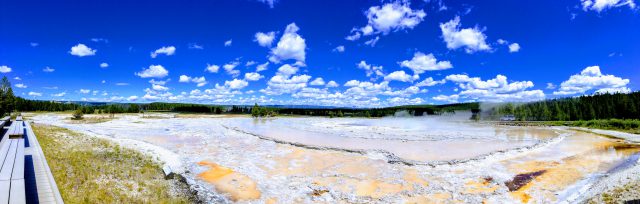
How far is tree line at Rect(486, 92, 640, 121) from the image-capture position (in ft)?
225

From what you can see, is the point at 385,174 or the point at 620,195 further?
the point at 385,174

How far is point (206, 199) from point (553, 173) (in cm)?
1571

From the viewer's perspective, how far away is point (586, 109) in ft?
249

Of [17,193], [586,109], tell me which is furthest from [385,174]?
[586,109]

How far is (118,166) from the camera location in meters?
14.6

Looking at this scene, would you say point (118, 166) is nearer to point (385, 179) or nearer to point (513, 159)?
point (385, 179)

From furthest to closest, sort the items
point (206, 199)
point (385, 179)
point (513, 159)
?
point (513, 159), point (385, 179), point (206, 199)

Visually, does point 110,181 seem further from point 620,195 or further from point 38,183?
point 620,195

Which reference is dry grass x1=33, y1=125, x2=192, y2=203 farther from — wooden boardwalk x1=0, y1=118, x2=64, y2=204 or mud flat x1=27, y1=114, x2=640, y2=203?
mud flat x1=27, y1=114, x2=640, y2=203

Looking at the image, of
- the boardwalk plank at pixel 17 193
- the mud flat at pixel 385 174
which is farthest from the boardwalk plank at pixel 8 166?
the mud flat at pixel 385 174

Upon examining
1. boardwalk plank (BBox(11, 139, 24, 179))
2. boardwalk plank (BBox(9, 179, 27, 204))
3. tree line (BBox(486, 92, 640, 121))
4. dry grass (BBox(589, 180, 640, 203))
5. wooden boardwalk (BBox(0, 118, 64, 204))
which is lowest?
dry grass (BBox(589, 180, 640, 203))

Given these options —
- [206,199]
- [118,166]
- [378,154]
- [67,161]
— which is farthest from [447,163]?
[67,161]

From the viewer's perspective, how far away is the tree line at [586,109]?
225ft

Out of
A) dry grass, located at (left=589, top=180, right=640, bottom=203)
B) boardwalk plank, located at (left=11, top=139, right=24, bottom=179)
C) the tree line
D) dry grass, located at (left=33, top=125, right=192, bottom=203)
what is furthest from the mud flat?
the tree line
